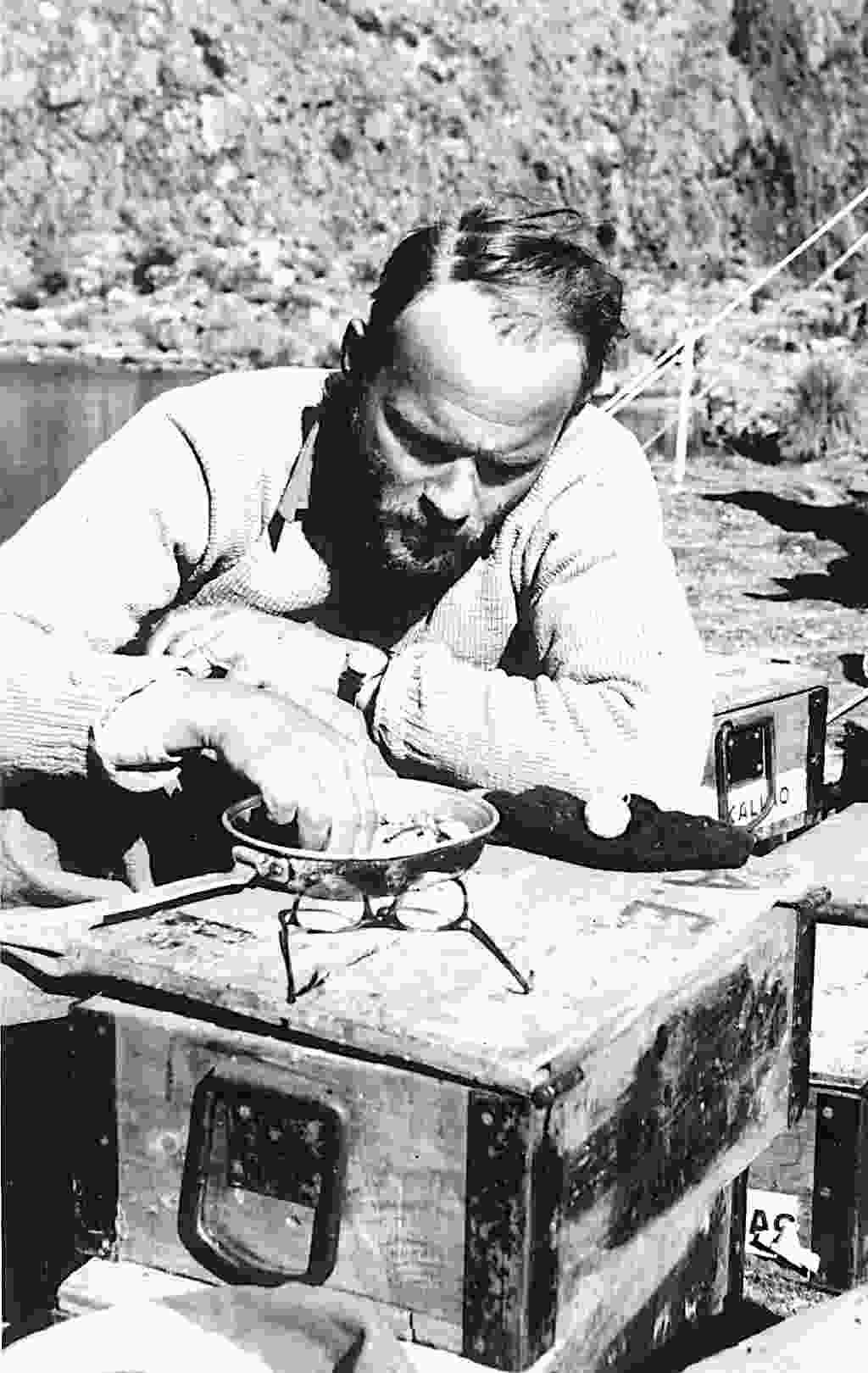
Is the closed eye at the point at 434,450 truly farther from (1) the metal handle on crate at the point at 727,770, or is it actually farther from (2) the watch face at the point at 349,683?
(1) the metal handle on crate at the point at 727,770

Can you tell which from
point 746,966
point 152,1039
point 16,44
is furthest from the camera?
point 16,44

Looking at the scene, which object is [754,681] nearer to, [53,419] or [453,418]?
[453,418]

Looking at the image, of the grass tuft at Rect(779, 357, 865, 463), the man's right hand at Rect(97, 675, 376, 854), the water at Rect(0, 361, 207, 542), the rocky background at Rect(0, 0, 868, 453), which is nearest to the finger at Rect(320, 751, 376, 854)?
the man's right hand at Rect(97, 675, 376, 854)

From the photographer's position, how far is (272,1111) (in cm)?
130

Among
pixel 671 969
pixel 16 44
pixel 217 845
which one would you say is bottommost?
pixel 217 845

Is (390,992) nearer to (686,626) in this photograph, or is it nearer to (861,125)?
(686,626)

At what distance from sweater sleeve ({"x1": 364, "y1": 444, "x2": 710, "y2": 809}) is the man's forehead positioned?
22 centimetres

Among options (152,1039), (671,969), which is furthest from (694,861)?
(152,1039)

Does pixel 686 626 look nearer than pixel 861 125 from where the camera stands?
Yes

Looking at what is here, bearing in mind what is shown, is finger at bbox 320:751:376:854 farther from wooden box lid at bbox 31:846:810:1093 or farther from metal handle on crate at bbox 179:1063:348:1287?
metal handle on crate at bbox 179:1063:348:1287

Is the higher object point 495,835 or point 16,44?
point 16,44

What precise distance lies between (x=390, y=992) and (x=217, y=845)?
0.67m

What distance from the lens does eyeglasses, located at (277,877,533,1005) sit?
142cm

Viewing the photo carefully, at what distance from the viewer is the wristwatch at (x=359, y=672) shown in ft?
6.27
